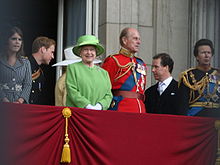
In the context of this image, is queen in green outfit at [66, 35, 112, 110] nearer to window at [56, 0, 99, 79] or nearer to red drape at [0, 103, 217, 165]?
red drape at [0, 103, 217, 165]

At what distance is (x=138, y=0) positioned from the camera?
11.8m

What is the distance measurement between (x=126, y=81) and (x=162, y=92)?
2.31 feet

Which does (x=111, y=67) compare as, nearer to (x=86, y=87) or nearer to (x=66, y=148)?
(x=86, y=87)

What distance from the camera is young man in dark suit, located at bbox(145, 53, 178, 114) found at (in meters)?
9.73

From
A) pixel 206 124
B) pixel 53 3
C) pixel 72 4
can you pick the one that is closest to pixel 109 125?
pixel 206 124

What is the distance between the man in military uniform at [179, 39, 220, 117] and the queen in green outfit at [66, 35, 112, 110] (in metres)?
1.27

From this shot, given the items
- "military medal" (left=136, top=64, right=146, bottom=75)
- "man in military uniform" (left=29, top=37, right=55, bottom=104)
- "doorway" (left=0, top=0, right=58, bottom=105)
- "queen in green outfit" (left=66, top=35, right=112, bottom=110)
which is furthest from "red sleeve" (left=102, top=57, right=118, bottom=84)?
"doorway" (left=0, top=0, right=58, bottom=105)

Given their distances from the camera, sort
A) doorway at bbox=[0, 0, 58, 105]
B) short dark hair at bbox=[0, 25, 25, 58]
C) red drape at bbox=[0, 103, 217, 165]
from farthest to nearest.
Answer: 1. doorway at bbox=[0, 0, 58, 105]
2. short dark hair at bbox=[0, 25, 25, 58]
3. red drape at bbox=[0, 103, 217, 165]

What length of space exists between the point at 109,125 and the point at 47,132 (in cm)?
74

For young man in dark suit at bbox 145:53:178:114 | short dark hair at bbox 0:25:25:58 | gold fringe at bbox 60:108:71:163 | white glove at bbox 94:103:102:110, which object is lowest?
gold fringe at bbox 60:108:71:163

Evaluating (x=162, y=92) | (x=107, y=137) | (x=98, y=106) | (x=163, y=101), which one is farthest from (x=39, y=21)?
(x=107, y=137)

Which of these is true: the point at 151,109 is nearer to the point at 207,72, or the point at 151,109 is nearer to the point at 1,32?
the point at 207,72

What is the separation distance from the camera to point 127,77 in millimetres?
9445

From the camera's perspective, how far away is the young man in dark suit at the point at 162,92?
31.9 ft
